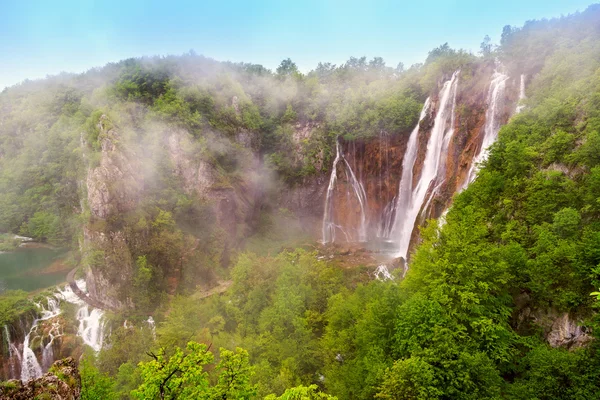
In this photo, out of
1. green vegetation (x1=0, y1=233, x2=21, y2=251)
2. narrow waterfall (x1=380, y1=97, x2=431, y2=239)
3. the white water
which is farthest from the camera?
green vegetation (x1=0, y1=233, x2=21, y2=251)

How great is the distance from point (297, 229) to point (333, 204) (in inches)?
265

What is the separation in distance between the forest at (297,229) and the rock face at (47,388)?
7.5 inches

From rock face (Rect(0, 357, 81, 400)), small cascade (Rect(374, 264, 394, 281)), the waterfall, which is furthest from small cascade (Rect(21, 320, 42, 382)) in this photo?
small cascade (Rect(374, 264, 394, 281))

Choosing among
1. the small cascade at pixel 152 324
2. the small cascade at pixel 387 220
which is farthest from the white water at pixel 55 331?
the small cascade at pixel 387 220

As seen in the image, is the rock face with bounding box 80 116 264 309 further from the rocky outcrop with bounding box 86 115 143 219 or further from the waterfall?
the waterfall

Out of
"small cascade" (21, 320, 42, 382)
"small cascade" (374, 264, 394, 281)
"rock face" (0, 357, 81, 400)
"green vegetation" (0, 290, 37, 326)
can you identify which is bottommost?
"small cascade" (21, 320, 42, 382)

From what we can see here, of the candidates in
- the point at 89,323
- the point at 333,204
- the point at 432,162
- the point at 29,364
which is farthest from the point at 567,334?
the point at 29,364

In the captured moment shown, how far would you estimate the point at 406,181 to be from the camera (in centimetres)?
3875

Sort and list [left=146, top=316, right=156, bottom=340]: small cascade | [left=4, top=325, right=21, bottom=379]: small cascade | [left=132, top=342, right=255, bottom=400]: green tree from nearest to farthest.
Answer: [left=132, top=342, right=255, bottom=400]: green tree < [left=4, top=325, right=21, bottom=379]: small cascade < [left=146, top=316, right=156, bottom=340]: small cascade

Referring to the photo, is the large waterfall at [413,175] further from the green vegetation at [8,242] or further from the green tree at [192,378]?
the green vegetation at [8,242]

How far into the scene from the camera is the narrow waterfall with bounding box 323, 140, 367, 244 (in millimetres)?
44750

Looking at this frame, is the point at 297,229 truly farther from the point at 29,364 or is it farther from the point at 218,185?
the point at 29,364

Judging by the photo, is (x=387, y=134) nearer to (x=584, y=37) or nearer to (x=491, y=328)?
(x=584, y=37)

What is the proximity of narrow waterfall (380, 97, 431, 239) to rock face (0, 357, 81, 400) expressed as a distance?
35.8 m
